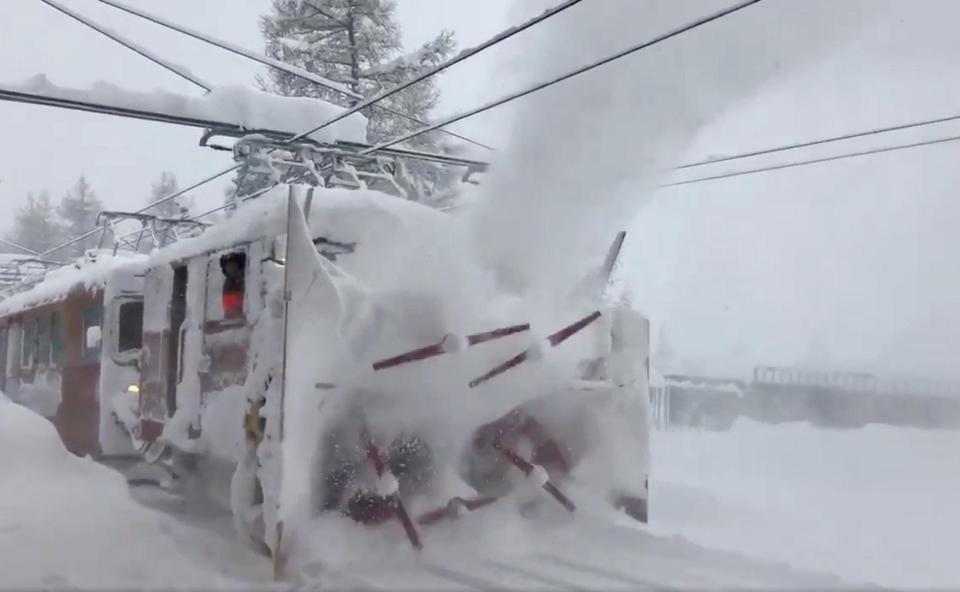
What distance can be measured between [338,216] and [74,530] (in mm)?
Result: 2991

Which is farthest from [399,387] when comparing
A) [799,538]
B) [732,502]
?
[732,502]

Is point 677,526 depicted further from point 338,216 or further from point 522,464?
point 338,216

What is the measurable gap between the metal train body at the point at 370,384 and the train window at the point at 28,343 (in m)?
5.94

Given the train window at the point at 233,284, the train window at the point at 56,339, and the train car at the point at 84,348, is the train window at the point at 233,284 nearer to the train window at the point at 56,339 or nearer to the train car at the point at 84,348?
the train car at the point at 84,348

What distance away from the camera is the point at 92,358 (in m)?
9.77

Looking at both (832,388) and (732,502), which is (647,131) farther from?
(832,388)

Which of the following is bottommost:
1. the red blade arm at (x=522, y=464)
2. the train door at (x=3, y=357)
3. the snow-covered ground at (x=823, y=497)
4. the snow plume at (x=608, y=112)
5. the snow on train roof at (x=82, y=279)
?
the snow-covered ground at (x=823, y=497)

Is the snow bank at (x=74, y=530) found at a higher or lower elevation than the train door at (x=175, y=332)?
lower

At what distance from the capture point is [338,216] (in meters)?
5.89

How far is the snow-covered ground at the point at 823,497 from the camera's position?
6.23 metres

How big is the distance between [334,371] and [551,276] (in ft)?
5.58

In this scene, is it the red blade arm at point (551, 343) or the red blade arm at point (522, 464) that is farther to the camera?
the red blade arm at point (522, 464)

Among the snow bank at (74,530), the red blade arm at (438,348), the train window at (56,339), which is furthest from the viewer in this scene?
the train window at (56,339)

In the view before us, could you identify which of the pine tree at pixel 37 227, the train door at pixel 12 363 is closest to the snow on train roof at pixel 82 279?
the train door at pixel 12 363
